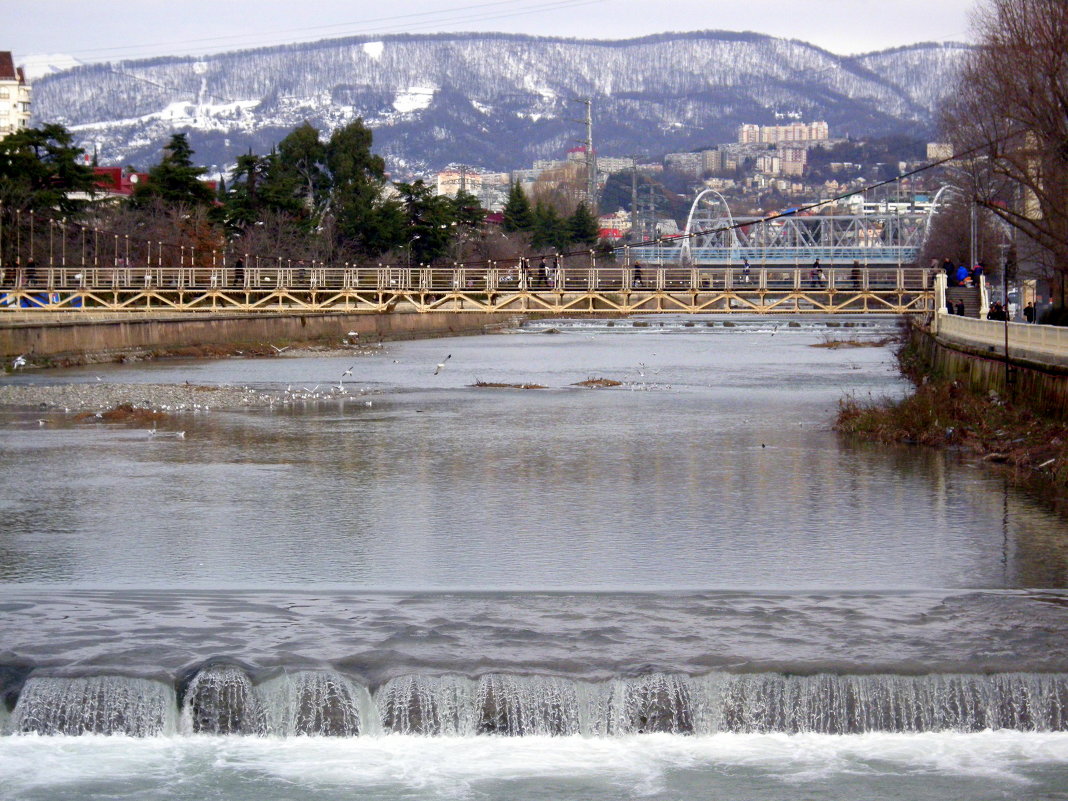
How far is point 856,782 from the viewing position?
9.91m

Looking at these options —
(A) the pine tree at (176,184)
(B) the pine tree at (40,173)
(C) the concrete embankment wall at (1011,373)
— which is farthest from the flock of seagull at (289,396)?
(A) the pine tree at (176,184)

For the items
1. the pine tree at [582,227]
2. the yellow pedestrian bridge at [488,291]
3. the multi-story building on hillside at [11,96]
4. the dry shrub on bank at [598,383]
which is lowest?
the dry shrub on bank at [598,383]

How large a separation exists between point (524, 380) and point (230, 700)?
118 ft

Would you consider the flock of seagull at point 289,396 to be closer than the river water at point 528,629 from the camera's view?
No

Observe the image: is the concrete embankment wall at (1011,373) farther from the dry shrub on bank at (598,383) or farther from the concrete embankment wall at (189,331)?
the concrete embankment wall at (189,331)

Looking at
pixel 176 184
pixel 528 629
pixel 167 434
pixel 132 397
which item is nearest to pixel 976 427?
pixel 167 434

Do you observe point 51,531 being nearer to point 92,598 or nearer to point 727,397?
point 92,598

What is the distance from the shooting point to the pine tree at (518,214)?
124 meters

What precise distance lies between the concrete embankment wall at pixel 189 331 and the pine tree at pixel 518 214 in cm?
3206

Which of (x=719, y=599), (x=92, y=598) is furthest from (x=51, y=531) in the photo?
(x=719, y=599)

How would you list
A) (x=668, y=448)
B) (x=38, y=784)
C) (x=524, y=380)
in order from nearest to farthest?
(x=38, y=784), (x=668, y=448), (x=524, y=380)

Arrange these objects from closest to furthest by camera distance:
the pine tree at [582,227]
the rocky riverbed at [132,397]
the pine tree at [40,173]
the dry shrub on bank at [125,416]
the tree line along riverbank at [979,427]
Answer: the tree line along riverbank at [979,427]
the dry shrub on bank at [125,416]
the rocky riverbed at [132,397]
the pine tree at [40,173]
the pine tree at [582,227]

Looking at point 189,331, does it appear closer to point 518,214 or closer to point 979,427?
point 979,427

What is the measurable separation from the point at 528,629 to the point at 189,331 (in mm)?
52445
